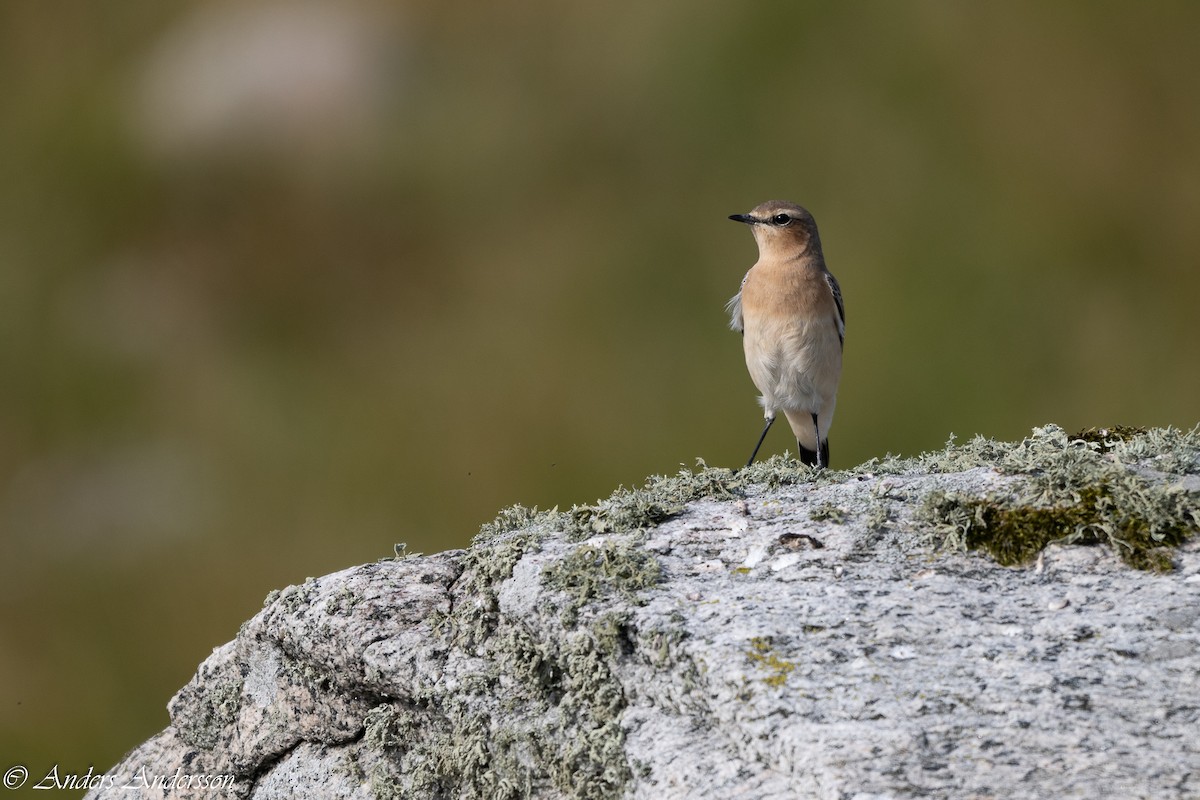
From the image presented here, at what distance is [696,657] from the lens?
326 centimetres

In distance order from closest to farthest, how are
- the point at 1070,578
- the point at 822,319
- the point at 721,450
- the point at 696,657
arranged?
the point at 696,657
the point at 1070,578
the point at 822,319
the point at 721,450

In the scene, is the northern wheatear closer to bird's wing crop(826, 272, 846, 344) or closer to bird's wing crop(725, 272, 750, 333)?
bird's wing crop(826, 272, 846, 344)

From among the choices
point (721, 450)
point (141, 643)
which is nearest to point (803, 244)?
point (721, 450)

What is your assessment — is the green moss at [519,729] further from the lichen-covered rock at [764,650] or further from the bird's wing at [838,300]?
the bird's wing at [838,300]

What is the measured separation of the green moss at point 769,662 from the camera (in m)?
3.12

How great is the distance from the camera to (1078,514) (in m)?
3.66

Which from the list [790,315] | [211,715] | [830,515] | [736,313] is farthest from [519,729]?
[736,313]

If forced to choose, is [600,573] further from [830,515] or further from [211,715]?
[211,715]

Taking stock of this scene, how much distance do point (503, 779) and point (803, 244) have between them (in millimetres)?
5331

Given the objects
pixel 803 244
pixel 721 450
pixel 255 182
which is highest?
pixel 255 182

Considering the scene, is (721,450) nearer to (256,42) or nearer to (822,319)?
(822,319)

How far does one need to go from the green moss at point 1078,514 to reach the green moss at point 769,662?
0.82 metres

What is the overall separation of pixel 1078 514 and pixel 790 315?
4287mm

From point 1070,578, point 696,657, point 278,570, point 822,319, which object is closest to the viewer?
point 696,657
